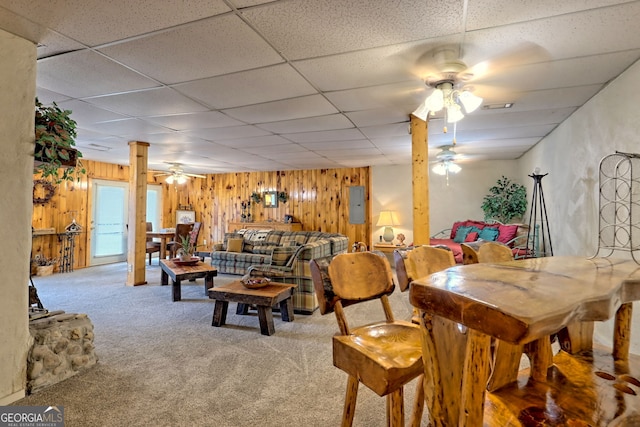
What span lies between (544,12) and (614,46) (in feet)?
2.63

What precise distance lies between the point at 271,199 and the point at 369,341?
7.22 m

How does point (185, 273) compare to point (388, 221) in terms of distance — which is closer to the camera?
point (185, 273)

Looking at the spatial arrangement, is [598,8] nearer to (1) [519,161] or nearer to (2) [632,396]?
(2) [632,396]

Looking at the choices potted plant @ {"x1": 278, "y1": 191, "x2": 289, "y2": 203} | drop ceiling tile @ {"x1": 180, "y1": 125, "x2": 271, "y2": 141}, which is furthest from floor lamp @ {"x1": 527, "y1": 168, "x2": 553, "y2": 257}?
potted plant @ {"x1": 278, "y1": 191, "x2": 289, "y2": 203}

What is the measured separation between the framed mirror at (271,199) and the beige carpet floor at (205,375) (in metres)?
4.62

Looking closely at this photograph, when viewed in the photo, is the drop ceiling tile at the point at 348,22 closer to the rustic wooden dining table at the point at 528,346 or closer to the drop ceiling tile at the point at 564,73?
the drop ceiling tile at the point at 564,73

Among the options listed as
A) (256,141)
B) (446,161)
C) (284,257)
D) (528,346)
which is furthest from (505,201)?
(528,346)

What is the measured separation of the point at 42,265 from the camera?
5734 mm

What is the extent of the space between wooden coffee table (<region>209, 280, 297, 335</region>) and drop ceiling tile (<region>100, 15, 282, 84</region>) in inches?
81.0

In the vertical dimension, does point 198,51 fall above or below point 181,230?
above

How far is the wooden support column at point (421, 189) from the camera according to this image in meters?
3.37

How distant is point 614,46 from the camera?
2027 millimetres

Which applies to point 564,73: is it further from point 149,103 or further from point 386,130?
point 149,103

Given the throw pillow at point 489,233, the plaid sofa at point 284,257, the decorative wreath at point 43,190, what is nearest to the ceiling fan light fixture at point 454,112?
the plaid sofa at point 284,257
